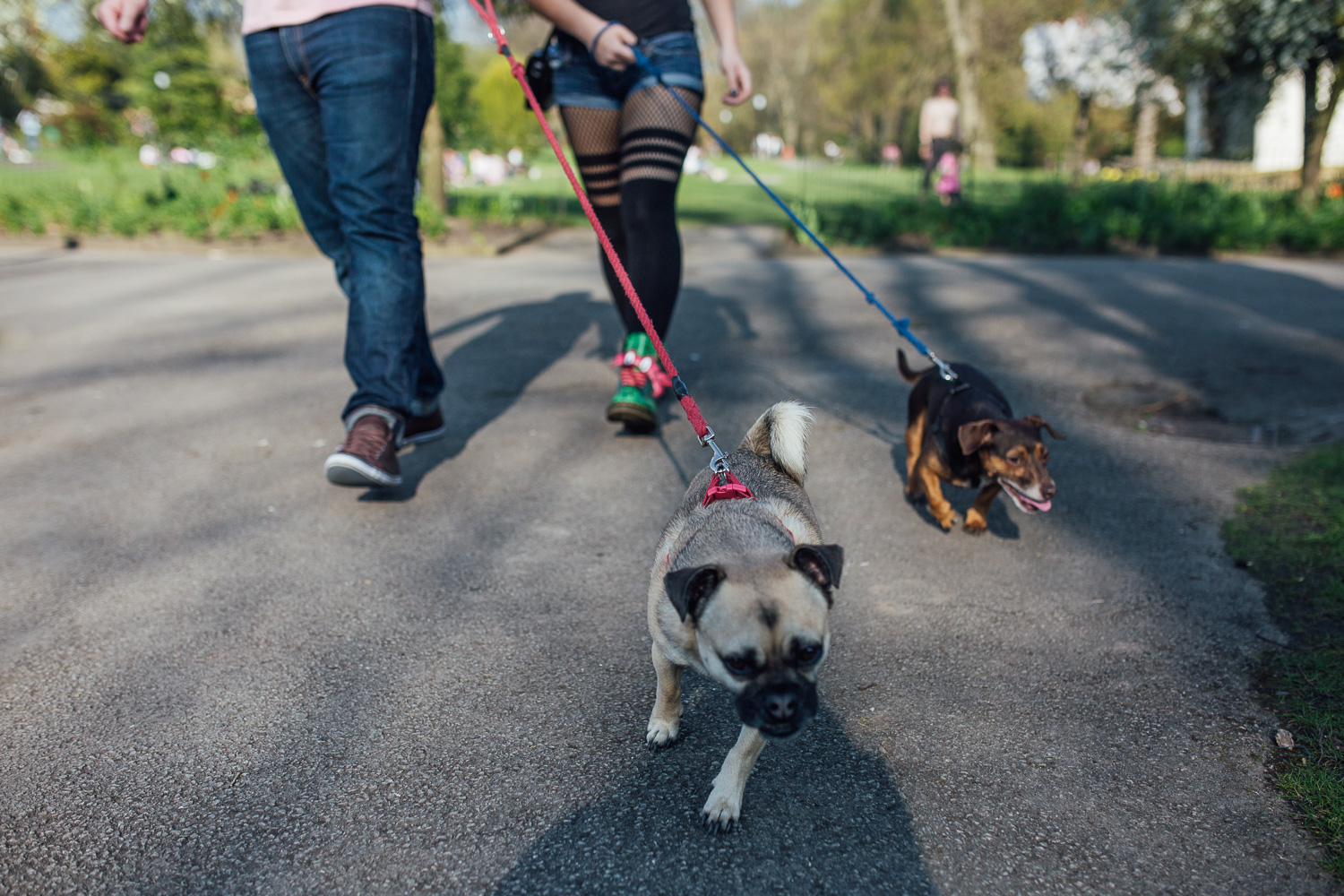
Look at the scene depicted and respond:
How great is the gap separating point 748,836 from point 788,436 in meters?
1.07

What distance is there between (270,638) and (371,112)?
1957 millimetres

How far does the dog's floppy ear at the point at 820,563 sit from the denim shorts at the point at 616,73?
2.60 metres

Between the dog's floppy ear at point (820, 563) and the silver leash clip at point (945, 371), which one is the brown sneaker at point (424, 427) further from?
the dog's floppy ear at point (820, 563)

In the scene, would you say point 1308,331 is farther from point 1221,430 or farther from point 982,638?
point 982,638

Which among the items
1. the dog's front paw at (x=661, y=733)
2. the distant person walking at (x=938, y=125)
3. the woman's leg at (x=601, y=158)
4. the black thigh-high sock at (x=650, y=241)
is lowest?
the dog's front paw at (x=661, y=733)

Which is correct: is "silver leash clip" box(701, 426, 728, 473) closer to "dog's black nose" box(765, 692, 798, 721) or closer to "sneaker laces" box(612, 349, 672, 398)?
"dog's black nose" box(765, 692, 798, 721)

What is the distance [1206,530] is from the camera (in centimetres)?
329

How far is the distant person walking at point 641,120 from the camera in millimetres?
3770

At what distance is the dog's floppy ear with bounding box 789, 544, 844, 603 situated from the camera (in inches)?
75.5

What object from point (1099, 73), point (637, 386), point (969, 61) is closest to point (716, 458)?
point (637, 386)

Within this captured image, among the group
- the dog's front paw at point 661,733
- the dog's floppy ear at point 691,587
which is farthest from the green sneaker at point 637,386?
the dog's floppy ear at point 691,587

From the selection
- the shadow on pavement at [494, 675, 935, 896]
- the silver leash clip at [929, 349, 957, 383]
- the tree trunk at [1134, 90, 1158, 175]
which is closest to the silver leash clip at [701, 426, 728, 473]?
the shadow on pavement at [494, 675, 935, 896]

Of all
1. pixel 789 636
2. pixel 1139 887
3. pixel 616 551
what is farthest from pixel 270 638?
pixel 1139 887

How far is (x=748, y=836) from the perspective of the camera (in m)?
1.86
